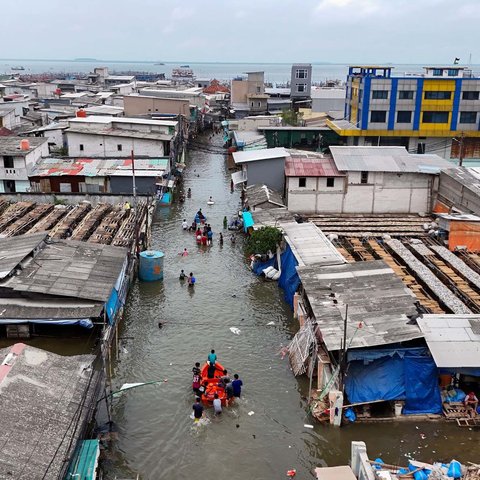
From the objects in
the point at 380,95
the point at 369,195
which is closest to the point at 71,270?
the point at 369,195

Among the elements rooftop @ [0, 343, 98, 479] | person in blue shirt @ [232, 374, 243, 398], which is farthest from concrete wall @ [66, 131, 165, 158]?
rooftop @ [0, 343, 98, 479]

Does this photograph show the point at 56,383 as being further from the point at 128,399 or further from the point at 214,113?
the point at 214,113

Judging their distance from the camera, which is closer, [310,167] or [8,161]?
[310,167]

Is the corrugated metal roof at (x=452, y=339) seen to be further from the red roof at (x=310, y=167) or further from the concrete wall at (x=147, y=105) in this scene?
the concrete wall at (x=147, y=105)

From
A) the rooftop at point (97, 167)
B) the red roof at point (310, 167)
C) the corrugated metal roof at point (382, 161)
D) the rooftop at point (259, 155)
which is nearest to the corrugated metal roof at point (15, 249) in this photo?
the rooftop at point (97, 167)

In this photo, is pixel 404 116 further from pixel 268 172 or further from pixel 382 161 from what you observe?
pixel 268 172

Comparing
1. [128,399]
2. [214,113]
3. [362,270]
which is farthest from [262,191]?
[214,113]

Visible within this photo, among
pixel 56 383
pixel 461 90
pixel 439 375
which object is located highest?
pixel 461 90
